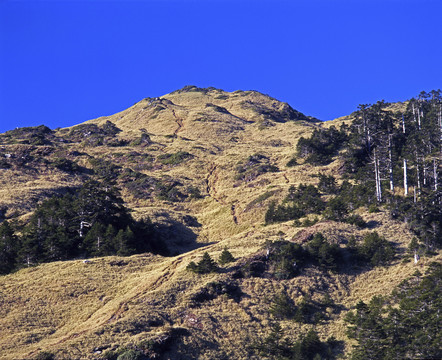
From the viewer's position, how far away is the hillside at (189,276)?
1449 inches

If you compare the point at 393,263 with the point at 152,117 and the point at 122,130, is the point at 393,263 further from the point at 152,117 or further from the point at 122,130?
the point at 152,117

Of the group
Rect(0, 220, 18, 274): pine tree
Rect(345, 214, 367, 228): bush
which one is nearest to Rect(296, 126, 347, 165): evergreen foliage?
Rect(345, 214, 367, 228): bush

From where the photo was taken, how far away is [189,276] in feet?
153

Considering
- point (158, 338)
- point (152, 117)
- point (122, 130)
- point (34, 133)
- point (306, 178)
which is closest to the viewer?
point (158, 338)

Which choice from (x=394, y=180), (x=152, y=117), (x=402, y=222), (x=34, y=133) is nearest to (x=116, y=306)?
(x=402, y=222)

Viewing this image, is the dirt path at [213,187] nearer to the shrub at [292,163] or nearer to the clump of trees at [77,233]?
the shrub at [292,163]

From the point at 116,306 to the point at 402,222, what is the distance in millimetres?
35129

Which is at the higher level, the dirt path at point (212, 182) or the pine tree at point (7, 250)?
the dirt path at point (212, 182)

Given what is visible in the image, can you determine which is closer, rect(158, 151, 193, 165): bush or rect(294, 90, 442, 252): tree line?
rect(294, 90, 442, 252): tree line

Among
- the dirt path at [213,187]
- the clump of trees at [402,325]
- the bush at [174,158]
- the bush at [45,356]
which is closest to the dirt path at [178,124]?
the bush at [174,158]

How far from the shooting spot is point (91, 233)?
5741 cm

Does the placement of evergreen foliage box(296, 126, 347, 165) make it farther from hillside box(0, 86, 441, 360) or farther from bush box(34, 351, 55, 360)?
bush box(34, 351, 55, 360)

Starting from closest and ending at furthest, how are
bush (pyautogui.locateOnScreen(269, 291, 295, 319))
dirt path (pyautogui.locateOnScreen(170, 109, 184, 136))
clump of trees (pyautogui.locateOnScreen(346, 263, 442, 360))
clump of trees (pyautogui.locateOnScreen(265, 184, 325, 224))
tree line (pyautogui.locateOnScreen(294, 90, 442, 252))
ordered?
clump of trees (pyautogui.locateOnScreen(346, 263, 442, 360)) < bush (pyautogui.locateOnScreen(269, 291, 295, 319)) < tree line (pyautogui.locateOnScreen(294, 90, 442, 252)) < clump of trees (pyautogui.locateOnScreen(265, 184, 325, 224)) < dirt path (pyautogui.locateOnScreen(170, 109, 184, 136))

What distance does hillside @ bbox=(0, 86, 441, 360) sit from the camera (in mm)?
36812
